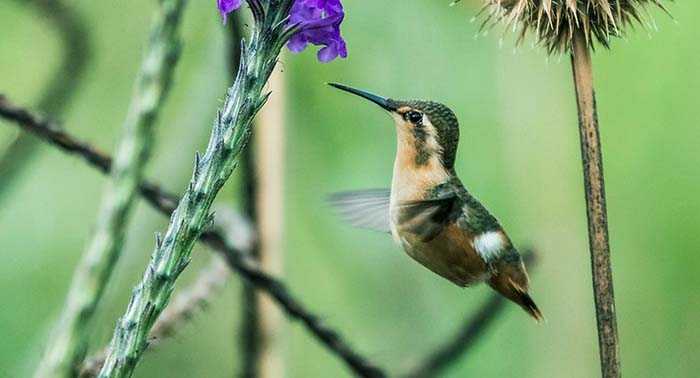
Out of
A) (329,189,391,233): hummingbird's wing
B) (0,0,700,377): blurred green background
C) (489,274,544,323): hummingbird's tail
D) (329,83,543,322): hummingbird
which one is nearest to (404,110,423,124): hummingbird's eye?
(329,83,543,322): hummingbird

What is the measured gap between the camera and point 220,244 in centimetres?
142

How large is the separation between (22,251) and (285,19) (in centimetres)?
229

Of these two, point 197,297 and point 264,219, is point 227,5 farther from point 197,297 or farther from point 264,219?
point 264,219

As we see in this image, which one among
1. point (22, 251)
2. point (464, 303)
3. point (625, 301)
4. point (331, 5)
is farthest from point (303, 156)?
point (331, 5)

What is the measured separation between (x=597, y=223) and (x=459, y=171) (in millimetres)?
1965

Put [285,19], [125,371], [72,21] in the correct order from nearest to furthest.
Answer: [125,371], [285,19], [72,21]

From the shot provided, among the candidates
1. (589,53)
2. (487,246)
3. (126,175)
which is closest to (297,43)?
(126,175)

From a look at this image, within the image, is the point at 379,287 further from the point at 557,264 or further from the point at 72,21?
the point at 72,21

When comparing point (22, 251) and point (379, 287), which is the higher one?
point (379, 287)

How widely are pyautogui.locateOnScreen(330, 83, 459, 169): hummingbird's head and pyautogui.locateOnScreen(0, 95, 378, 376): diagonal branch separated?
0.31m

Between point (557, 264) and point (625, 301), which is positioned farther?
point (625, 301)

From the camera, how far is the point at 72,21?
1.67m

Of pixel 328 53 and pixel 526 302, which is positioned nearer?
pixel 328 53

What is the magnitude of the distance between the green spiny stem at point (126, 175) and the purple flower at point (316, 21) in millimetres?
118
